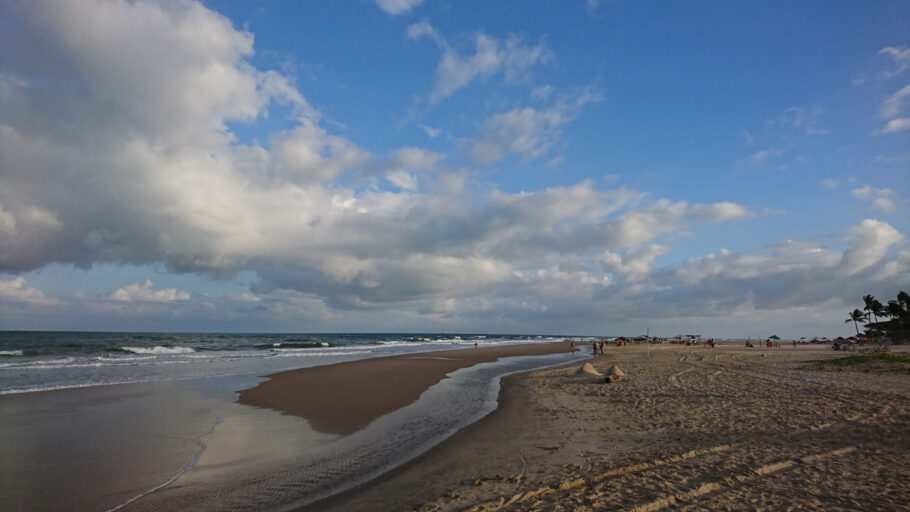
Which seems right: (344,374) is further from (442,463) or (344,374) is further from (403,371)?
(442,463)

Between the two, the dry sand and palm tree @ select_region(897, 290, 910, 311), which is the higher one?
palm tree @ select_region(897, 290, 910, 311)

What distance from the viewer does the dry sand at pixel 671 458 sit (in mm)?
5965

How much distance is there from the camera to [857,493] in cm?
593

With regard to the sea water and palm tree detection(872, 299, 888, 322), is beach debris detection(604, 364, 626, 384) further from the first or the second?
palm tree detection(872, 299, 888, 322)

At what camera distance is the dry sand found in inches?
235

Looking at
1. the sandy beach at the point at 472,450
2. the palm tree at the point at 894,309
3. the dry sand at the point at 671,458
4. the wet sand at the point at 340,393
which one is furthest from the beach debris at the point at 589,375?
the palm tree at the point at 894,309

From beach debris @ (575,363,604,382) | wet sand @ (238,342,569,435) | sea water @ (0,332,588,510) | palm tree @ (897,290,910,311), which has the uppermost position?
palm tree @ (897,290,910,311)

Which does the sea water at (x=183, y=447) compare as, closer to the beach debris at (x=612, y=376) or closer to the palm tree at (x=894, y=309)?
the beach debris at (x=612, y=376)

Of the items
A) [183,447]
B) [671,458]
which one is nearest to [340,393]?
[183,447]

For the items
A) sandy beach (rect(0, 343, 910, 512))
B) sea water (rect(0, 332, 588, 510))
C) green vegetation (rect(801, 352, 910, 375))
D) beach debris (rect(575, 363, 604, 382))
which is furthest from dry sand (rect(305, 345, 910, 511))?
green vegetation (rect(801, 352, 910, 375))

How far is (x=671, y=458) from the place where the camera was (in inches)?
302

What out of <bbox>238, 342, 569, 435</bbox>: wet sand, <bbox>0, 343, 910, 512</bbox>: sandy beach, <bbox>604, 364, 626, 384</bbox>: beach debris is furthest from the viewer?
<bbox>604, 364, 626, 384</bbox>: beach debris

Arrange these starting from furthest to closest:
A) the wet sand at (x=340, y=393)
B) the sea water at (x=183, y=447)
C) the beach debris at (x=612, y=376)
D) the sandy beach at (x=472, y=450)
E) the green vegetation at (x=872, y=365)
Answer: the green vegetation at (x=872, y=365), the beach debris at (x=612, y=376), the wet sand at (x=340, y=393), the sea water at (x=183, y=447), the sandy beach at (x=472, y=450)

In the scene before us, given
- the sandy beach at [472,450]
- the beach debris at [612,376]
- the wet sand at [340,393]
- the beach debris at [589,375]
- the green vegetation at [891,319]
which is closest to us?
the sandy beach at [472,450]
